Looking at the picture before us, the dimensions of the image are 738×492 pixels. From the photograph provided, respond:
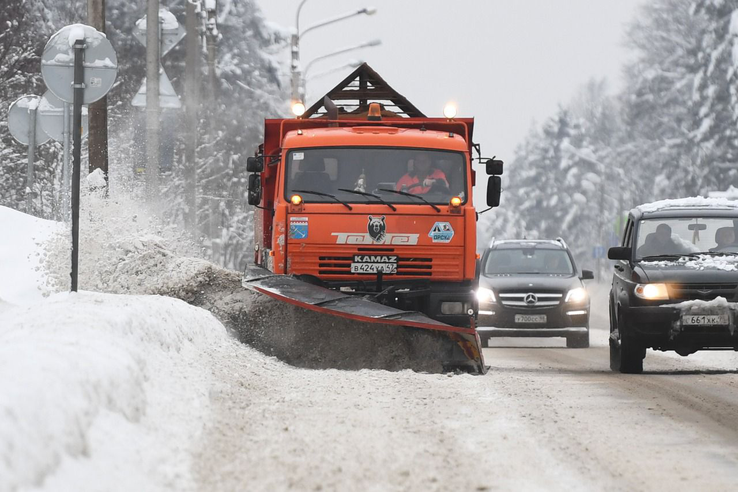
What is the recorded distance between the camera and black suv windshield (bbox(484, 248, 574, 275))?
21.7m

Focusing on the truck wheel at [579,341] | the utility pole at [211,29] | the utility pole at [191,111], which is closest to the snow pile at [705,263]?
the truck wheel at [579,341]

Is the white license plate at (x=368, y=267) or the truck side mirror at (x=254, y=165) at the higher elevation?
the truck side mirror at (x=254, y=165)

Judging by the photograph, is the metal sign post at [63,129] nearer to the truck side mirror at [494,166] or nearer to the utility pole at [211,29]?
the truck side mirror at [494,166]

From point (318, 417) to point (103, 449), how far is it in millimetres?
2357

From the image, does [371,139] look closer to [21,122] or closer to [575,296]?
[575,296]

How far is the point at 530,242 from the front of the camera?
22.5 m

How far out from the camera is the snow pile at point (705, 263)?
536 inches

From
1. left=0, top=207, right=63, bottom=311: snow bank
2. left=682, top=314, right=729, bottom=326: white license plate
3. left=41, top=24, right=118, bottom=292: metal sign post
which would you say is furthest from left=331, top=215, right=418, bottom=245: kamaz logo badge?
left=0, top=207, right=63, bottom=311: snow bank

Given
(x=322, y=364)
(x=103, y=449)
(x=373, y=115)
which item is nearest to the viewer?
(x=103, y=449)

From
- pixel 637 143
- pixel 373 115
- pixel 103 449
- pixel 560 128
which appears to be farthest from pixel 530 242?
pixel 560 128

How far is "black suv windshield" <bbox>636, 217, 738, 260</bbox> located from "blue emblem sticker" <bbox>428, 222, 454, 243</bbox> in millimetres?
2243

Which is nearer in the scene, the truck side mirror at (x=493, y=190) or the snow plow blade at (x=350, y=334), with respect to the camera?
the snow plow blade at (x=350, y=334)

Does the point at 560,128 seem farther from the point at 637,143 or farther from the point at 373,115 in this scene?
the point at 373,115

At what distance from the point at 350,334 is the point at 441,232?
154 centimetres
